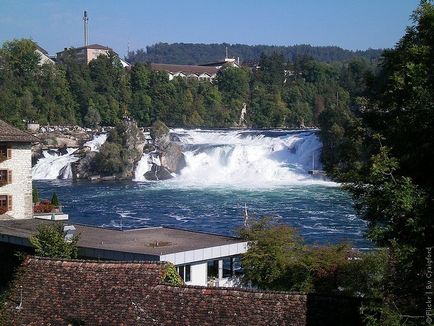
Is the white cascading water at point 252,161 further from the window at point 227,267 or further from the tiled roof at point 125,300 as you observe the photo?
the tiled roof at point 125,300

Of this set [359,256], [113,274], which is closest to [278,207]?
[359,256]

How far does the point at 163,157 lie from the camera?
241ft

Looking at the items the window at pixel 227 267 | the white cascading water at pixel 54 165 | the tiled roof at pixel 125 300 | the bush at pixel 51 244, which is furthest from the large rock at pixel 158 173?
the tiled roof at pixel 125 300

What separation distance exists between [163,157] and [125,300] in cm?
6217

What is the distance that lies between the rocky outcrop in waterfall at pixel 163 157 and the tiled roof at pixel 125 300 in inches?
2301

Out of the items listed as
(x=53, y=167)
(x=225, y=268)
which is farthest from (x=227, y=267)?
(x=53, y=167)

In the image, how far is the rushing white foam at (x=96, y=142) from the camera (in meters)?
76.4

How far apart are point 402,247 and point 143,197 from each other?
153 ft

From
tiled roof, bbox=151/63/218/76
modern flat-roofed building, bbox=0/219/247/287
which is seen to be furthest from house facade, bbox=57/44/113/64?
modern flat-roofed building, bbox=0/219/247/287

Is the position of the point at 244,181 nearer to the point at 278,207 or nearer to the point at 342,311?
the point at 278,207

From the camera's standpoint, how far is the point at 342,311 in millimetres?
10672

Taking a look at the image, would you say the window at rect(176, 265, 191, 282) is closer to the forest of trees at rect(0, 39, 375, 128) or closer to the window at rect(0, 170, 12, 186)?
the window at rect(0, 170, 12, 186)

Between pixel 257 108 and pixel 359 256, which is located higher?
pixel 257 108

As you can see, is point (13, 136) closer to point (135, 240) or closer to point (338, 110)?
point (135, 240)
